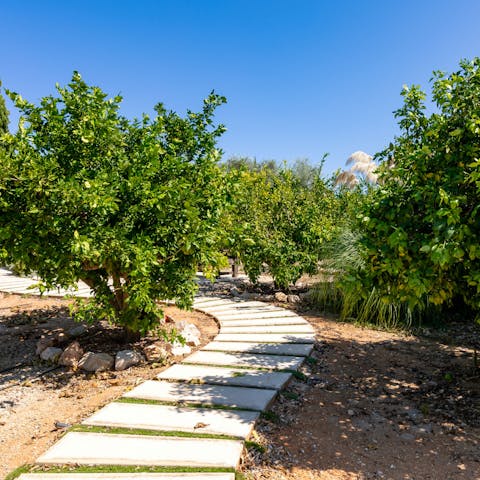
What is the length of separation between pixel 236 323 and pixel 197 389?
295 cm

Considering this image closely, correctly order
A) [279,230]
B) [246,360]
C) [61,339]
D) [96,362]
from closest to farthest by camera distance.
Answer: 1. [96,362]
2. [246,360]
3. [61,339]
4. [279,230]

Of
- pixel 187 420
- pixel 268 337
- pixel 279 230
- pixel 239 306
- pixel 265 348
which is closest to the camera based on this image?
pixel 187 420

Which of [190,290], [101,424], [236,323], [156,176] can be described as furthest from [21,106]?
[236,323]

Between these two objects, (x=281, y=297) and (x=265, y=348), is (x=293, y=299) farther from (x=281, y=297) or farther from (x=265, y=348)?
(x=265, y=348)

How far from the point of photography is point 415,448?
10.0 feet

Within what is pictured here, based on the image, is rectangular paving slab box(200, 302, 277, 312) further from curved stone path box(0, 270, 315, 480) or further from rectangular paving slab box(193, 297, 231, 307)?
curved stone path box(0, 270, 315, 480)

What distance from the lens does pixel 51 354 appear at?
16.8ft

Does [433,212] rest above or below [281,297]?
above

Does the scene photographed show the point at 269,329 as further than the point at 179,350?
Yes

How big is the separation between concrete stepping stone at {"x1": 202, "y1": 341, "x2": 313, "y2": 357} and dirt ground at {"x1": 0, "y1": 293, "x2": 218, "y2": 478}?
0.48m

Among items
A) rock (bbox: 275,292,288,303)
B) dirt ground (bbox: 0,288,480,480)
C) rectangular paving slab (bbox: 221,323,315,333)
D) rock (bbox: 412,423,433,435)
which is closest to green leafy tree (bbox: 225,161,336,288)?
rock (bbox: 275,292,288,303)

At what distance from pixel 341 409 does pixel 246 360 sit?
4.79 feet

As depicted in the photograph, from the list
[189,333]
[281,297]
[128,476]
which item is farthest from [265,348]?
[281,297]

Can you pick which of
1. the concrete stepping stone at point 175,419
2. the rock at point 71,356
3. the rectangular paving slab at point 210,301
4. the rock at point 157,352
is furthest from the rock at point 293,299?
the concrete stepping stone at point 175,419
